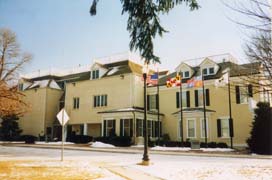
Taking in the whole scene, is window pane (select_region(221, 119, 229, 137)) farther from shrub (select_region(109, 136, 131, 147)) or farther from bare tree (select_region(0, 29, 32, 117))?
bare tree (select_region(0, 29, 32, 117))

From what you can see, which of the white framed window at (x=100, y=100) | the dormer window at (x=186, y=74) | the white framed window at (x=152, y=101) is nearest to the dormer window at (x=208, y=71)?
the dormer window at (x=186, y=74)

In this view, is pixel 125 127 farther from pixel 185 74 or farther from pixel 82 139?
pixel 185 74

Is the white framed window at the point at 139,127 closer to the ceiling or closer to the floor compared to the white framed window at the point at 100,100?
closer to the floor

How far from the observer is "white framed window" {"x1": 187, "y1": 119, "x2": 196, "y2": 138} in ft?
98.4

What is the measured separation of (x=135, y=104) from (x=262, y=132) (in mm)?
16534

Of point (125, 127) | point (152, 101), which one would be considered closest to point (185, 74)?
point (152, 101)

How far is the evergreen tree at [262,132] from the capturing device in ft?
64.0

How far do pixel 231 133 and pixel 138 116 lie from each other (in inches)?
379

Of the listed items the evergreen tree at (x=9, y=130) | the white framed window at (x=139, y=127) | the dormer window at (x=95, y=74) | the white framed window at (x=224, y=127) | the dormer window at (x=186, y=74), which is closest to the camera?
the white framed window at (x=224, y=127)

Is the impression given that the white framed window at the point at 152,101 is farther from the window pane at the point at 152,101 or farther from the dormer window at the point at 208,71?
the dormer window at the point at 208,71

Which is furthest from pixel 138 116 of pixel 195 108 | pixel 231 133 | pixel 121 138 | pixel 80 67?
pixel 80 67

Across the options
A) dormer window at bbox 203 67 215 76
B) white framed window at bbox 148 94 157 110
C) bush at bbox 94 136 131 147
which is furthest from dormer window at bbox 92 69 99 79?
dormer window at bbox 203 67 215 76

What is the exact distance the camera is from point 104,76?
3662cm

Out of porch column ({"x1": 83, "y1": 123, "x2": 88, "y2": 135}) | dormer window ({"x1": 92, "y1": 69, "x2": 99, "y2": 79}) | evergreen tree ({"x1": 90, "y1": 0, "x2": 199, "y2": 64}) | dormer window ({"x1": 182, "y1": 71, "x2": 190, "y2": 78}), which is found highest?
dormer window ({"x1": 92, "y1": 69, "x2": 99, "y2": 79})
